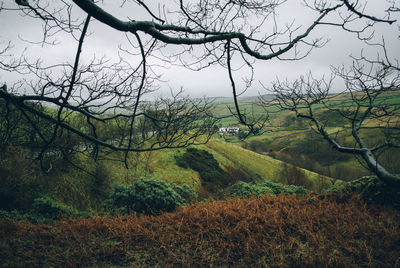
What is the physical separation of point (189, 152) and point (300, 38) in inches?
856

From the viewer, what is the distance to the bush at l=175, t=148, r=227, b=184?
69.4 feet

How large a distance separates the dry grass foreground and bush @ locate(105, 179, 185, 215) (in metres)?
1.56

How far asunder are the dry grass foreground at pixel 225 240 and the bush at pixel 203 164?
55.7 ft

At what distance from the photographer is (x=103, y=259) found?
295 centimetres

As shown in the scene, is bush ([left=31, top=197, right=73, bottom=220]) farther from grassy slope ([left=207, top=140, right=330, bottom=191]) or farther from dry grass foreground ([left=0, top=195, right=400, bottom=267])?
grassy slope ([left=207, top=140, right=330, bottom=191])

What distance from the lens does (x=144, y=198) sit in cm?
593

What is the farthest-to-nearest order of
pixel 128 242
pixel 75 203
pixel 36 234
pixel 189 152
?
pixel 189 152 < pixel 75 203 < pixel 36 234 < pixel 128 242

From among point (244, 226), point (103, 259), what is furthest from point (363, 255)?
point (103, 259)

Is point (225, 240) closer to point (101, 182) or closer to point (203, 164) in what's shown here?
point (101, 182)

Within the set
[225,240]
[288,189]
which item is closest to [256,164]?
[288,189]

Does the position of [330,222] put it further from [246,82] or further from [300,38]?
[300,38]

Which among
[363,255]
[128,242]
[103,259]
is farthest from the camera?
[128,242]

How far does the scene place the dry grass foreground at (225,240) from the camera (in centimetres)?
279

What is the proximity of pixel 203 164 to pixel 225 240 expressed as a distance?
19619mm
